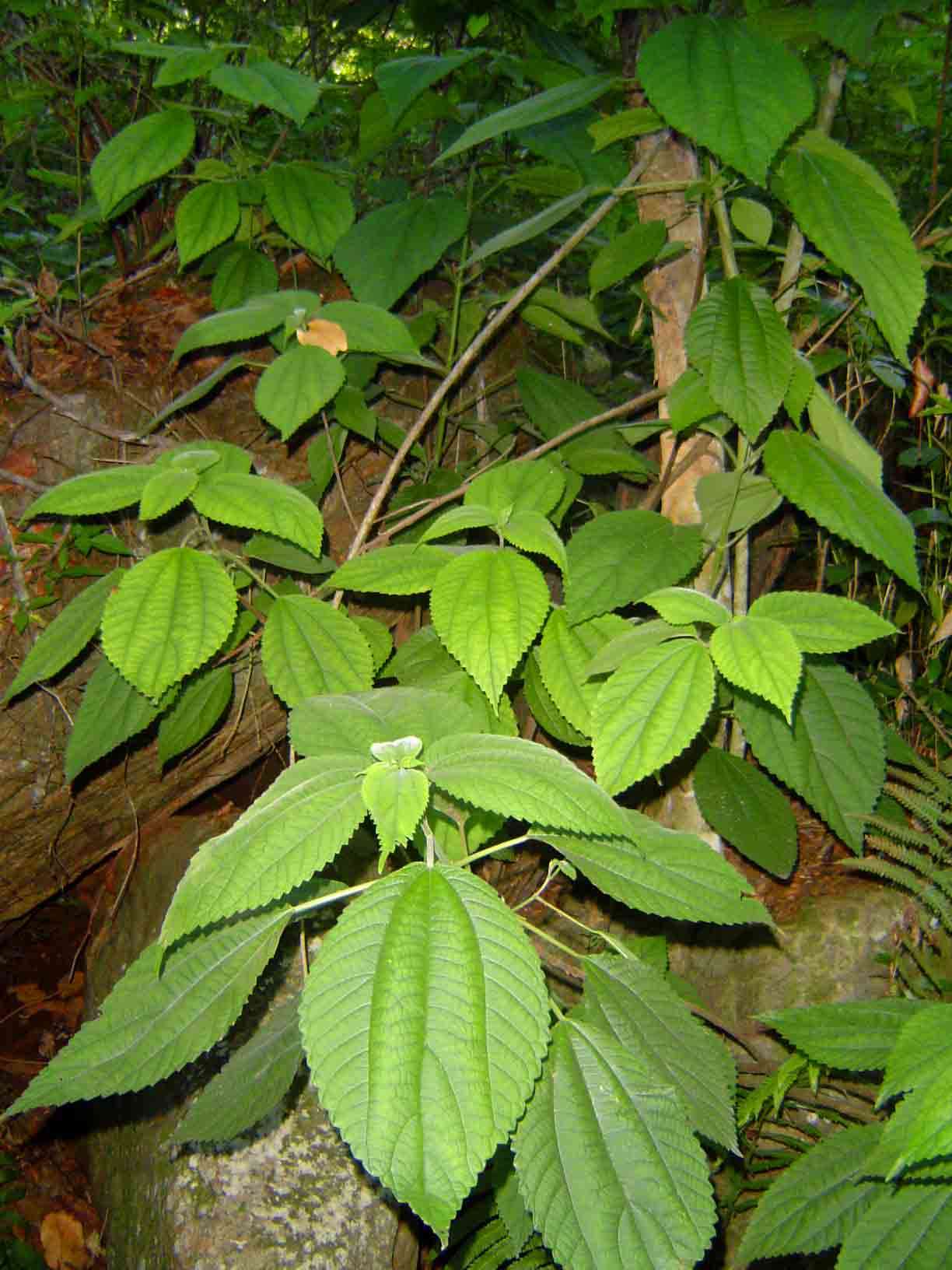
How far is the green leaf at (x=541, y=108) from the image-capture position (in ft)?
4.52

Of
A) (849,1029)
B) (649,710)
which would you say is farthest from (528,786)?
(849,1029)

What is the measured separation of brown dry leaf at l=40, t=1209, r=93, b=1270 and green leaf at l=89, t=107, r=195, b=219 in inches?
102

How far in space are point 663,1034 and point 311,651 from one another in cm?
72

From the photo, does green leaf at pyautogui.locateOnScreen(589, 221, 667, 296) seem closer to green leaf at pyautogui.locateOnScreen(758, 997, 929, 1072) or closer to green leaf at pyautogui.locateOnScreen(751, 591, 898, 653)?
green leaf at pyautogui.locateOnScreen(751, 591, 898, 653)

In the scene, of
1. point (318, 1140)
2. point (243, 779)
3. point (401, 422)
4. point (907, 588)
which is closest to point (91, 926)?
point (243, 779)

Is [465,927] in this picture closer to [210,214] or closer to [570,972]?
[570,972]

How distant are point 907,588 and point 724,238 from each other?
3.38 ft

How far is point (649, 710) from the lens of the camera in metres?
1.09

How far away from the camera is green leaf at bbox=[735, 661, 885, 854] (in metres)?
1.55

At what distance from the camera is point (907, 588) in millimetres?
2217

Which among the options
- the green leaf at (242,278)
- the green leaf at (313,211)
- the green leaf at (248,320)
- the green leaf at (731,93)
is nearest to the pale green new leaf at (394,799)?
the green leaf at (731,93)

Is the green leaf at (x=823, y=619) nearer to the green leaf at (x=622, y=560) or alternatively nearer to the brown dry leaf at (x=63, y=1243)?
the green leaf at (x=622, y=560)

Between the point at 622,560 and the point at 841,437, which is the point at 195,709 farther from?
the point at 841,437

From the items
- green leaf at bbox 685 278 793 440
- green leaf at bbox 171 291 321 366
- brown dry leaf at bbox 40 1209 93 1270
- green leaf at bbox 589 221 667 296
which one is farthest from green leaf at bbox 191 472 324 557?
brown dry leaf at bbox 40 1209 93 1270
